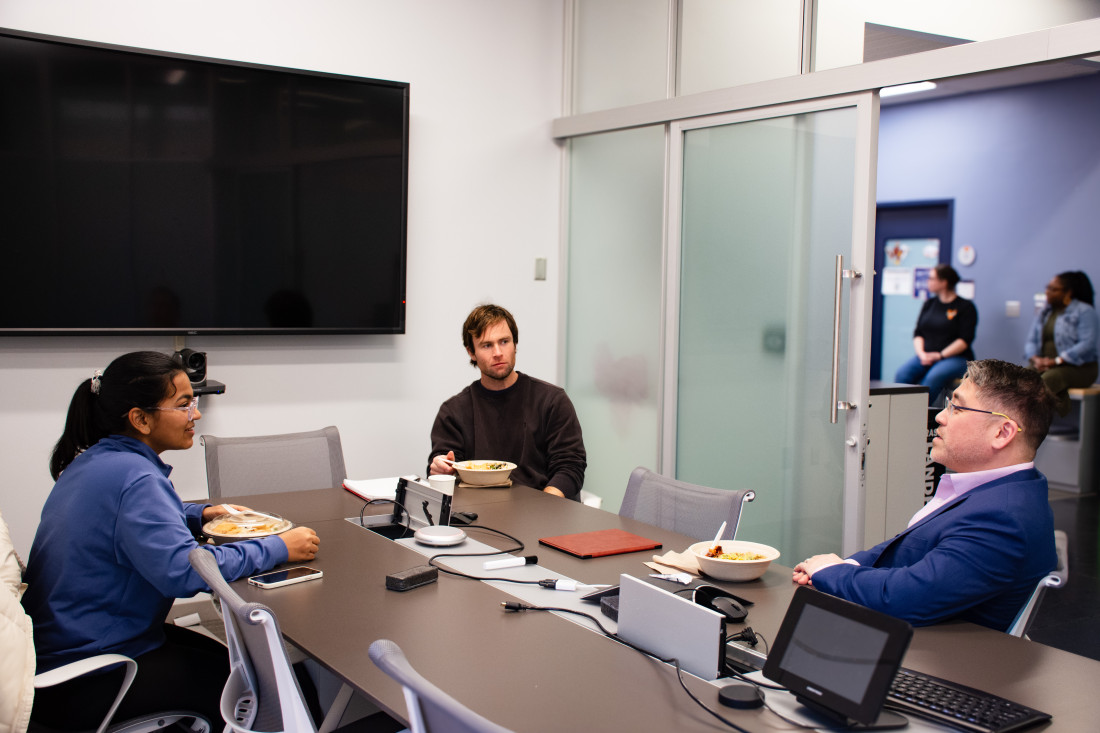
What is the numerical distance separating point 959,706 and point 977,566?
484 mm

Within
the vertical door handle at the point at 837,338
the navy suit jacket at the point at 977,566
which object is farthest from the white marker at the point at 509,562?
the vertical door handle at the point at 837,338

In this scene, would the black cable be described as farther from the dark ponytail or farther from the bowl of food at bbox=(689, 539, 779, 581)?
the dark ponytail

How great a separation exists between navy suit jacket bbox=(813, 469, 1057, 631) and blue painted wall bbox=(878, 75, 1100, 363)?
6818 mm

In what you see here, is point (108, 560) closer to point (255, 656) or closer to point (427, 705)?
point (255, 656)

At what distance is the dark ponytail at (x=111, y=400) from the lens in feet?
8.30

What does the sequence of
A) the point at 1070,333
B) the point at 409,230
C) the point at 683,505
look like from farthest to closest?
1. the point at 1070,333
2. the point at 409,230
3. the point at 683,505

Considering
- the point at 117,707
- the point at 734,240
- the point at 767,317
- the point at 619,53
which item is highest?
the point at 619,53

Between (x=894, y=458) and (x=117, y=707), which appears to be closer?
(x=117, y=707)

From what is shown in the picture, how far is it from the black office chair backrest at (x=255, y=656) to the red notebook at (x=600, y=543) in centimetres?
89

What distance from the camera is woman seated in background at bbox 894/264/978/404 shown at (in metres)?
8.16

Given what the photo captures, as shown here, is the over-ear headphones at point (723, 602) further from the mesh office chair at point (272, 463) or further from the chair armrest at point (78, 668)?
the mesh office chair at point (272, 463)

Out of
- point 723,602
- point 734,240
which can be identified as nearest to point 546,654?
point 723,602

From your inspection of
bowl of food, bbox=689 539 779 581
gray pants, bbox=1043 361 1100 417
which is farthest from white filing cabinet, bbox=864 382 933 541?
gray pants, bbox=1043 361 1100 417

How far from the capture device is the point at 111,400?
99.4 inches
